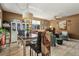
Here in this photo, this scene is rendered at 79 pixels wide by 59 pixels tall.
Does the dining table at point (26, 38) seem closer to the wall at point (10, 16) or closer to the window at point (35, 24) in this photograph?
the window at point (35, 24)

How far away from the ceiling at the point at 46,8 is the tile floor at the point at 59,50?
1.99 feet

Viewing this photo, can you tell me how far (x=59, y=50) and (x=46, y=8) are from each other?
89 centimetres

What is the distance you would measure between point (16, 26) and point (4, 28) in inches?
9.2

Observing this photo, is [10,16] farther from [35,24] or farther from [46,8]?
[46,8]

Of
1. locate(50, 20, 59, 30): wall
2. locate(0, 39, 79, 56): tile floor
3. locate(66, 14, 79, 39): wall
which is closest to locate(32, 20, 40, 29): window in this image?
locate(50, 20, 59, 30): wall

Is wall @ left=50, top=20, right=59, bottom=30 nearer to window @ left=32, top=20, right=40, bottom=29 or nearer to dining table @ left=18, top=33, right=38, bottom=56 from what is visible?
window @ left=32, top=20, right=40, bottom=29

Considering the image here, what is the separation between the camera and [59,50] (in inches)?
77.9

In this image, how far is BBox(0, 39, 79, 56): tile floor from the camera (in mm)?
1909

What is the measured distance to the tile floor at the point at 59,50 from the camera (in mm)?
1909

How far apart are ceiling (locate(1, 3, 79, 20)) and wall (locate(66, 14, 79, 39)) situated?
91 mm

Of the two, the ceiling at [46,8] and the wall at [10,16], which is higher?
the ceiling at [46,8]

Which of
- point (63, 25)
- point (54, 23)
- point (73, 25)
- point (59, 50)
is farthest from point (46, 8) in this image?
point (59, 50)

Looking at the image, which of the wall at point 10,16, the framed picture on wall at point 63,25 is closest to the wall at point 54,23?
the framed picture on wall at point 63,25

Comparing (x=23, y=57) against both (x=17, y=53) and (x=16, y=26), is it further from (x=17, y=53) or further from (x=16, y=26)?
(x=16, y=26)
